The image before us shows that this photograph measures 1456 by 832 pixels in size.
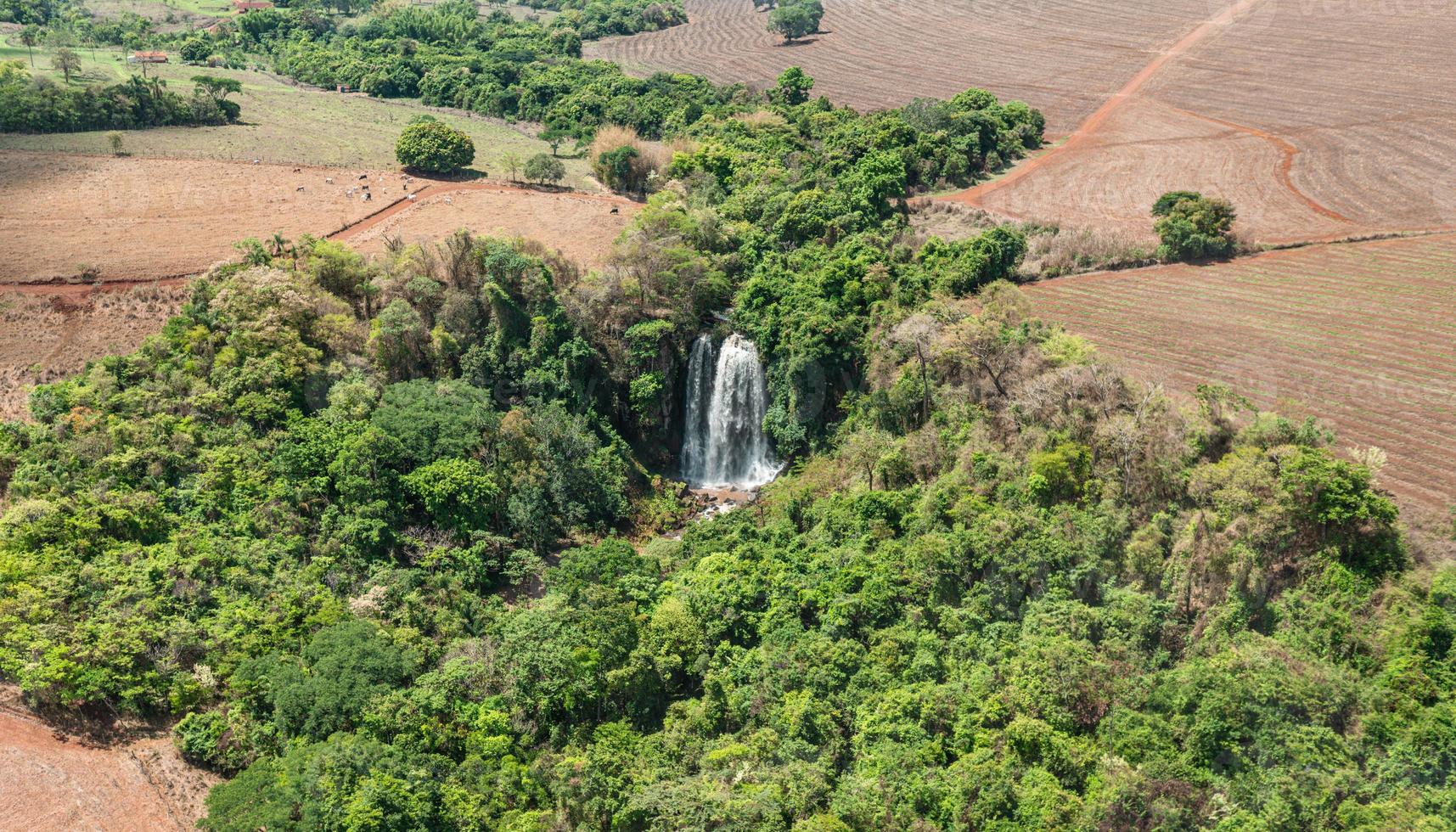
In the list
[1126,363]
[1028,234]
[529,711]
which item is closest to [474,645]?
[529,711]

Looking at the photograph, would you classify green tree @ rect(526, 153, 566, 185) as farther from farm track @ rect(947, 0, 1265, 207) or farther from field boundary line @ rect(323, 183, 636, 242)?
farm track @ rect(947, 0, 1265, 207)

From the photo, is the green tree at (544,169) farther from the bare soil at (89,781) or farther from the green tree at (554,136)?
the bare soil at (89,781)

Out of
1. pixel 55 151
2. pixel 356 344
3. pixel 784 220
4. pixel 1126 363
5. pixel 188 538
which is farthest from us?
pixel 55 151

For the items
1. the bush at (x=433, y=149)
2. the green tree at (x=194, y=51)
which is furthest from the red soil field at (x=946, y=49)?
the green tree at (x=194, y=51)

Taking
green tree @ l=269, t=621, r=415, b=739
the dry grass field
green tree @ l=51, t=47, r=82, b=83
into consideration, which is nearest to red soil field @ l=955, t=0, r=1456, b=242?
the dry grass field

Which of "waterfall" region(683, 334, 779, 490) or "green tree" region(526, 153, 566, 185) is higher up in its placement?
"green tree" region(526, 153, 566, 185)

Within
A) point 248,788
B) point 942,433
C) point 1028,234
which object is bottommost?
point 248,788

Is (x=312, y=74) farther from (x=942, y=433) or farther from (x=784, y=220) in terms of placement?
(x=942, y=433)
